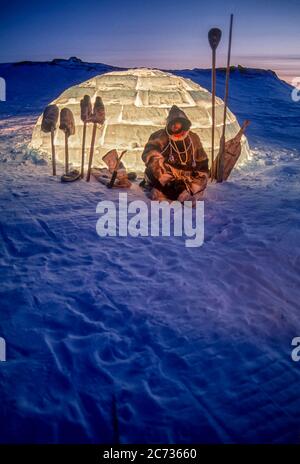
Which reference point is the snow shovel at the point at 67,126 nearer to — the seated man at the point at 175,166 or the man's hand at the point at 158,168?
the seated man at the point at 175,166

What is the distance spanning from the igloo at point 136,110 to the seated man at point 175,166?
169cm

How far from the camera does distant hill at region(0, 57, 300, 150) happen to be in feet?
46.4

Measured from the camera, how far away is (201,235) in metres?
4.77

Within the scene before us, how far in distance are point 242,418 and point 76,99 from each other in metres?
8.22

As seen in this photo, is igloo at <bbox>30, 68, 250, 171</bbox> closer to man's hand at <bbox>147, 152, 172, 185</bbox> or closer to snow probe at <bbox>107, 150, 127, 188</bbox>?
snow probe at <bbox>107, 150, 127, 188</bbox>

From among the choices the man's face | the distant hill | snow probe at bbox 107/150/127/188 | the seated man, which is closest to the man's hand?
the seated man

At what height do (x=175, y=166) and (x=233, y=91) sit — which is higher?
(x=233, y=91)

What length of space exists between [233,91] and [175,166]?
21.9m

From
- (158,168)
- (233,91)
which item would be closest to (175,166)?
(158,168)

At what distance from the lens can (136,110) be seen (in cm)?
757

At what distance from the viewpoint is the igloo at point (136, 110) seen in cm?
741

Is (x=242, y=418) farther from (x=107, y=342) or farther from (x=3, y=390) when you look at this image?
(x=3, y=390)

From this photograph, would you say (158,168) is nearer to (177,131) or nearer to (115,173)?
(177,131)

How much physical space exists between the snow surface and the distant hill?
26.1 ft
